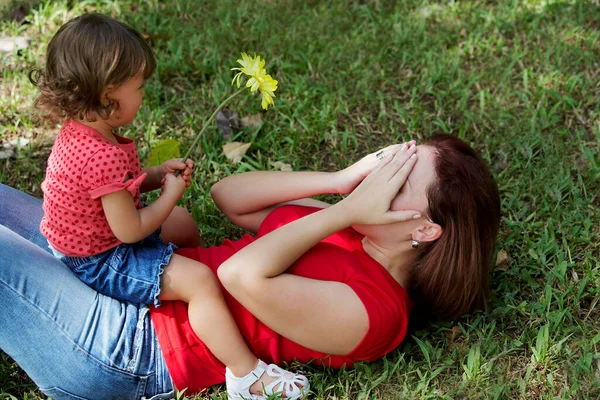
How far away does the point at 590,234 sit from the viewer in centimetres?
313

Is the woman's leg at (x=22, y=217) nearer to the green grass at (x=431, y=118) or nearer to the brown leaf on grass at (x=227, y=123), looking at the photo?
the green grass at (x=431, y=118)

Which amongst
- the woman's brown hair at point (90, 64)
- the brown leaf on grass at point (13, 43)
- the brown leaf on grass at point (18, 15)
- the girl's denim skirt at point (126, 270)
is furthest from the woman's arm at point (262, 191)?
the brown leaf on grass at point (18, 15)

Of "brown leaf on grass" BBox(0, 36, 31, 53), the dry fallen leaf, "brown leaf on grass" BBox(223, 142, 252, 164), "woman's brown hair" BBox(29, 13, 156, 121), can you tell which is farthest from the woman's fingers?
"brown leaf on grass" BBox(0, 36, 31, 53)

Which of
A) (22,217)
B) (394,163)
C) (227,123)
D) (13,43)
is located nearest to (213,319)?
(394,163)

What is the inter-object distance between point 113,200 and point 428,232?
3.53ft

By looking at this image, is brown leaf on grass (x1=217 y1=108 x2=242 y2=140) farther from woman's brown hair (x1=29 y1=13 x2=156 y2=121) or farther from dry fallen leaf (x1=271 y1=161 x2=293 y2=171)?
woman's brown hair (x1=29 y1=13 x2=156 y2=121)

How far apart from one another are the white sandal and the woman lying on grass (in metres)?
0.02

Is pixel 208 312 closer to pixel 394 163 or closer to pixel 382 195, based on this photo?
pixel 382 195

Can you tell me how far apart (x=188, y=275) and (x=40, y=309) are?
509 millimetres

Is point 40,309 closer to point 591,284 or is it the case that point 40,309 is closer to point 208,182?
point 208,182

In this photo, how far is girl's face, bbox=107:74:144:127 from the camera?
2354 mm

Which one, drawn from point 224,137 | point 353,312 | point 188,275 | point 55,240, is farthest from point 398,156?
point 224,137

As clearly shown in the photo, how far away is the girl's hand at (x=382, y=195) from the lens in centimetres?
244

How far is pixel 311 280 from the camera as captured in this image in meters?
2.43
